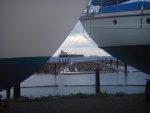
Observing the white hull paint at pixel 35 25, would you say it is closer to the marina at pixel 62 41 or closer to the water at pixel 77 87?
the marina at pixel 62 41

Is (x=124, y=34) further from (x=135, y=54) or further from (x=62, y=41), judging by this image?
(x=62, y=41)

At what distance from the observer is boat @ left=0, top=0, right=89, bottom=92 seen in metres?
3.61

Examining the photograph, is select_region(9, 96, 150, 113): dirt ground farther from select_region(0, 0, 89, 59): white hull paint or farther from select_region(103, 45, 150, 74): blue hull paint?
select_region(0, 0, 89, 59): white hull paint

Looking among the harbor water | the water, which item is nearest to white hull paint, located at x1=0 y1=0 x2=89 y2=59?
the harbor water

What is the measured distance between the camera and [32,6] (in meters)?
3.66

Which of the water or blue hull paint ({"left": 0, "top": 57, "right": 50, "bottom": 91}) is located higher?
blue hull paint ({"left": 0, "top": 57, "right": 50, "bottom": 91})

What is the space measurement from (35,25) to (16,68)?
75 centimetres

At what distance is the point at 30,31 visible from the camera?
375cm

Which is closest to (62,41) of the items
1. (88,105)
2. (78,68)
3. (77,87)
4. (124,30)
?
(88,105)

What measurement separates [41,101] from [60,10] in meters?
4.69

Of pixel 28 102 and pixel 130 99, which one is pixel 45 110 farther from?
pixel 130 99

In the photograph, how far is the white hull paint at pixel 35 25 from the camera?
11.8 ft

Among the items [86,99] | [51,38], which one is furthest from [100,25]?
[51,38]

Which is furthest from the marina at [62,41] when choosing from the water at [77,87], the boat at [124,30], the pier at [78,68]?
the pier at [78,68]
